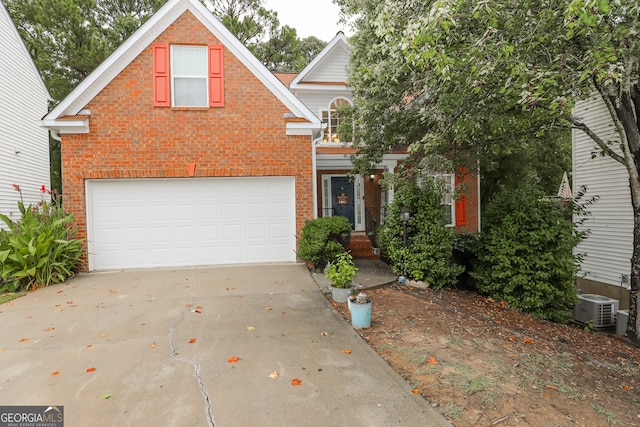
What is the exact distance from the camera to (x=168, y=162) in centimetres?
813

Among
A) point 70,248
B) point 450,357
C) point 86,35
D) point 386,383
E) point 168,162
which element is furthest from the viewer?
point 86,35

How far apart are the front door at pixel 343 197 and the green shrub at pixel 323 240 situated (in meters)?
4.76

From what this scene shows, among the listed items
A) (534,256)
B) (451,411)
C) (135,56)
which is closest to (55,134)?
(135,56)

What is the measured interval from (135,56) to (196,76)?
135cm

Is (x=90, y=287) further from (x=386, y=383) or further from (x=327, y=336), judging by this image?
(x=386, y=383)

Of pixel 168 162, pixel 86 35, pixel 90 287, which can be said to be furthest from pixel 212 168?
pixel 86 35

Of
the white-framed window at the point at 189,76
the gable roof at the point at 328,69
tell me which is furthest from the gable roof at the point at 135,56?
the gable roof at the point at 328,69

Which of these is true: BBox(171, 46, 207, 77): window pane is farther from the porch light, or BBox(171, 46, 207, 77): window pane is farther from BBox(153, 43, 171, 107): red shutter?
the porch light

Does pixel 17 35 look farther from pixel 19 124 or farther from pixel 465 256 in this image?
pixel 465 256

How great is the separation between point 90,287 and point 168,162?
10.1 feet

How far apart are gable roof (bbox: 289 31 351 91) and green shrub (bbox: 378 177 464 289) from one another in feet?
21.8

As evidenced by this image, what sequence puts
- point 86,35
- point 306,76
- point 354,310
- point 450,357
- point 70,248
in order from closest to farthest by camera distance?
point 450,357, point 354,310, point 70,248, point 306,76, point 86,35

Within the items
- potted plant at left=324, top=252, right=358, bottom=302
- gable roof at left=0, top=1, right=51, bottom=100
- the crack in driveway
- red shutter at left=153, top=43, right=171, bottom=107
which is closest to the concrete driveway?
the crack in driveway

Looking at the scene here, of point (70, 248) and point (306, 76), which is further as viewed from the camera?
point (306, 76)
